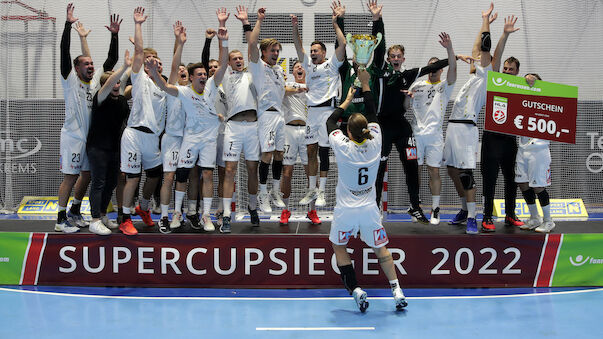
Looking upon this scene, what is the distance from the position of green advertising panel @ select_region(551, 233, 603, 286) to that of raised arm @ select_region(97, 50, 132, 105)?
5.71m

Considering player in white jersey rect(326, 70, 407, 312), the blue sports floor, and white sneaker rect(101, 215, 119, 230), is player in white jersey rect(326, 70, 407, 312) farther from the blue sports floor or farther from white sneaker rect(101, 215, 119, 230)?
white sneaker rect(101, 215, 119, 230)

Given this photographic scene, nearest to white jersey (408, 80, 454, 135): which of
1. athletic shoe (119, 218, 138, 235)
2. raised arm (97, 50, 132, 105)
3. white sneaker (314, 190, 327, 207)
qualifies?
white sneaker (314, 190, 327, 207)

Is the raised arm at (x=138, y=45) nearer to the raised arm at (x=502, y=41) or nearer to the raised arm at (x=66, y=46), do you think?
the raised arm at (x=66, y=46)

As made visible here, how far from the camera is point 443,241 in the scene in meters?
6.49

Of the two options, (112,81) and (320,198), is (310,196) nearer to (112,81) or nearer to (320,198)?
(320,198)

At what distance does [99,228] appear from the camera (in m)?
6.55

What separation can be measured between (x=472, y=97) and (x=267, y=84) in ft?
8.71

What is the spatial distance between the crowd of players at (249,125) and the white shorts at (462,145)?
0.5 inches

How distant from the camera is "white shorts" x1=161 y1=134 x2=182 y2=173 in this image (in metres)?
6.86

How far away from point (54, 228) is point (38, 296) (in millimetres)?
984

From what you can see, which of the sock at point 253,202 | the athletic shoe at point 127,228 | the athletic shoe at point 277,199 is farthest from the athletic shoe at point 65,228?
the athletic shoe at point 277,199

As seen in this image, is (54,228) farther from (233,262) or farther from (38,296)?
(233,262)

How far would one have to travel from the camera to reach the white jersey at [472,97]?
6949 millimetres

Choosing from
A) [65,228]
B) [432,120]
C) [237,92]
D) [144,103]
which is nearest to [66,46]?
[144,103]
